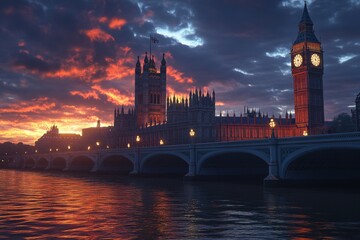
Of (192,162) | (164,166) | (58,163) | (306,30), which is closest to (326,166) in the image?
(192,162)

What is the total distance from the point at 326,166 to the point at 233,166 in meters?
20.2

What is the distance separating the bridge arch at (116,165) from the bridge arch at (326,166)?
58.1 metres

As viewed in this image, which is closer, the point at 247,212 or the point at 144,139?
the point at 247,212

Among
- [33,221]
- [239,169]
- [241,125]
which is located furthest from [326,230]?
[241,125]

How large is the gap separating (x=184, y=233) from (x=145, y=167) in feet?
242

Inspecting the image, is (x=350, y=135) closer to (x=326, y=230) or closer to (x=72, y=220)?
(x=326, y=230)

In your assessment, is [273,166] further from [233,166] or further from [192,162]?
[233,166]

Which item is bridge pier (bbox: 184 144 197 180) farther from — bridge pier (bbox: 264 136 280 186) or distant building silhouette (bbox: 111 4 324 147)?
distant building silhouette (bbox: 111 4 324 147)

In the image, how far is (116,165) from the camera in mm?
120125

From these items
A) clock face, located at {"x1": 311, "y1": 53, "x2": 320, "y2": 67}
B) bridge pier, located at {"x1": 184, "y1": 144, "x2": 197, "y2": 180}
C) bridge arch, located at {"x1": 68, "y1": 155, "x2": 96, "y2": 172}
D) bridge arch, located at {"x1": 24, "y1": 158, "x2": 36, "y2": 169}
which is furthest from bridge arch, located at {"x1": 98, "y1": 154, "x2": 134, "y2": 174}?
bridge arch, located at {"x1": 24, "y1": 158, "x2": 36, "y2": 169}

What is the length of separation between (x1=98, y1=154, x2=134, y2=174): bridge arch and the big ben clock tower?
55932 millimetres

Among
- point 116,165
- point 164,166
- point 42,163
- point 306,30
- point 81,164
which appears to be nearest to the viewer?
point 164,166

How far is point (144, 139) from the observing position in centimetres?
16350

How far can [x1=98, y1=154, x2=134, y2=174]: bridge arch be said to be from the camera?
116 m
